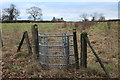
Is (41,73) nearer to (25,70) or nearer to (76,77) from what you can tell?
(25,70)

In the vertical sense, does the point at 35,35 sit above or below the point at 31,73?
above

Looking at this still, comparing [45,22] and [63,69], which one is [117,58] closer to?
[63,69]

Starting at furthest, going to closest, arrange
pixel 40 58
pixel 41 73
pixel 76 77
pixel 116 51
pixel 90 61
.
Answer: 1. pixel 116 51
2. pixel 90 61
3. pixel 40 58
4. pixel 41 73
5. pixel 76 77

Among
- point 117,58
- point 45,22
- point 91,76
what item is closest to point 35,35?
point 91,76

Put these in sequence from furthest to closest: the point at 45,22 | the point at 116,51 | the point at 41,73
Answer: the point at 45,22 < the point at 116,51 < the point at 41,73

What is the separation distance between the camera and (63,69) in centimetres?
610

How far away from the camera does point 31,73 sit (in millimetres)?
5926

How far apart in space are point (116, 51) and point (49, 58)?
3836mm

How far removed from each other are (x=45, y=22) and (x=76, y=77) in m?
19.4

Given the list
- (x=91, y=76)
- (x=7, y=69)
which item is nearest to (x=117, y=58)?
(x=91, y=76)

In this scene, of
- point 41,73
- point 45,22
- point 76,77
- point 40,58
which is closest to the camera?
point 76,77

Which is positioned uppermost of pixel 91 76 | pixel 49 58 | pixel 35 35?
pixel 35 35

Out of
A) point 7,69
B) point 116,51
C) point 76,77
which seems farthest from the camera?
point 116,51

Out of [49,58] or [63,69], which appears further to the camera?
[49,58]
